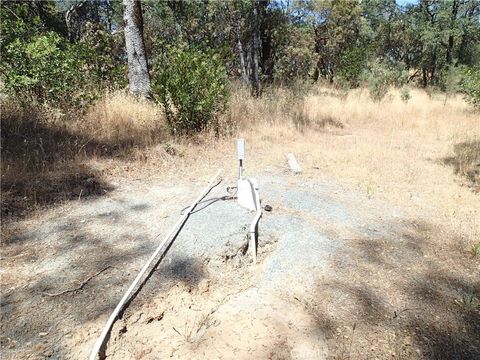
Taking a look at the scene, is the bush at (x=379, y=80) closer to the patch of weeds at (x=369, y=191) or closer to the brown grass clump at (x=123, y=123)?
the patch of weeds at (x=369, y=191)

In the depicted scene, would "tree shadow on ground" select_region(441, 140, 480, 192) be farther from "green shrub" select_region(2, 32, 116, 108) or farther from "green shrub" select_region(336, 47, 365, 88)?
"green shrub" select_region(336, 47, 365, 88)

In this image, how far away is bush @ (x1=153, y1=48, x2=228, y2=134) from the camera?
5477mm

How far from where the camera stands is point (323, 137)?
6.84m

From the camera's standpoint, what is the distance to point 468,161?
5418mm

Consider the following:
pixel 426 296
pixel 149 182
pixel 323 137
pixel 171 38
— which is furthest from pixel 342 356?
pixel 171 38

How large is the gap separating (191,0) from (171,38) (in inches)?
67.9

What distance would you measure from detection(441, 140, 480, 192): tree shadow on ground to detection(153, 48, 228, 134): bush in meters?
3.80

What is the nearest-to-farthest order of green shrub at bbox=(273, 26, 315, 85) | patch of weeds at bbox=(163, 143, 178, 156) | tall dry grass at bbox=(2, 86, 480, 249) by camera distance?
tall dry grass at bbox=(2, 86, 480, 249) → patch of weeds at bbox=(163, 143, 178, 156) → green shrub at bbox=(273, 26, 315, 85)

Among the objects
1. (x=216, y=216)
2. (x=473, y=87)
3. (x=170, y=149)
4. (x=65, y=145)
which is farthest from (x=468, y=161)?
(x=65, y=145)

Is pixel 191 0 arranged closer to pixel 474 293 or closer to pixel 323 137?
pixel 323 137

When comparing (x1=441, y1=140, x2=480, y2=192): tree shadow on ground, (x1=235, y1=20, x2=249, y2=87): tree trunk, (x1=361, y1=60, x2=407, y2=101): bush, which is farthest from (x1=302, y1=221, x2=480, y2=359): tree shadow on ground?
(x1=361, y1=60, x2=407, y2=101): bush

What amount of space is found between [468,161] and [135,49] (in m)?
6.03

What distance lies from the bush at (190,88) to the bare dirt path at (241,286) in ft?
7.80

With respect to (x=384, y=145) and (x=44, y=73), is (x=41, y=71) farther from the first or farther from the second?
(x=384, y=145)
